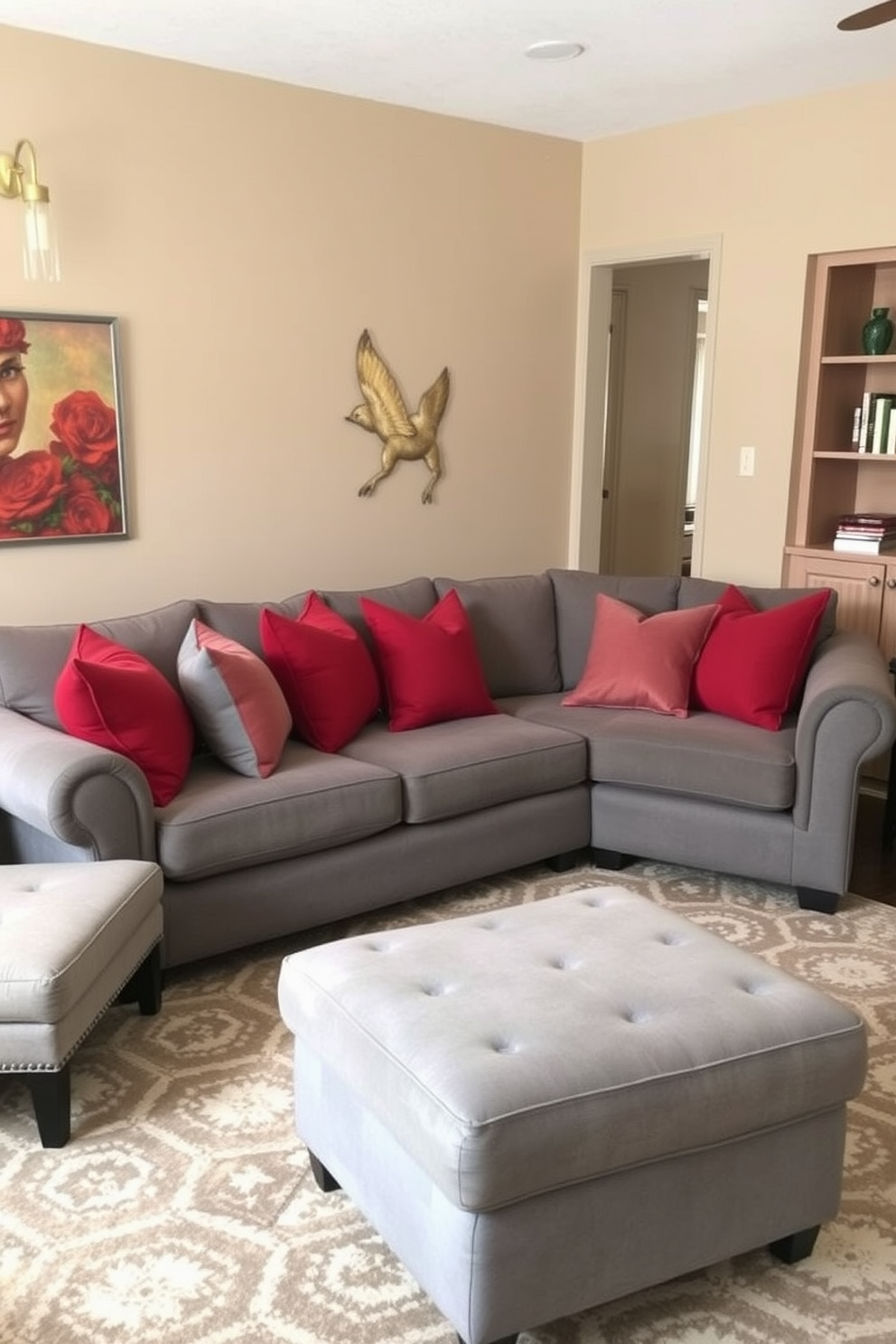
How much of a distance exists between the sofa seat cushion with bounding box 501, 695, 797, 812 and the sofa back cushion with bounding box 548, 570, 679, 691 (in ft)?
1.60

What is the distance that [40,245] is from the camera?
11.6 ft

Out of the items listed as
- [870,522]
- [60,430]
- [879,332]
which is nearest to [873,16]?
[879,332]

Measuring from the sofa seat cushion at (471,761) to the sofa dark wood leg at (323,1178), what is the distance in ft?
4.18

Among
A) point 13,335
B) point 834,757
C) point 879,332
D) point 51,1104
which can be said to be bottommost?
point 51,1104

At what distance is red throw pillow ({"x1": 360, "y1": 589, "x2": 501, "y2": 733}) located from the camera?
3811 mm

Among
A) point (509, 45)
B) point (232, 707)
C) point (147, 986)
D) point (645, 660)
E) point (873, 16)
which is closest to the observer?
point (873, 16)

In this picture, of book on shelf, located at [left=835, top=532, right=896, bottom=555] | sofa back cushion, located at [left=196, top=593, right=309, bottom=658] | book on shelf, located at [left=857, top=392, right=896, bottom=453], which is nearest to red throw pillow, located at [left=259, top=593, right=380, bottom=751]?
sofa back cushion, located at [left=196, top=593, right=309, bottom=658]

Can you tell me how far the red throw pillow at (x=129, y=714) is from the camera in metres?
2.98

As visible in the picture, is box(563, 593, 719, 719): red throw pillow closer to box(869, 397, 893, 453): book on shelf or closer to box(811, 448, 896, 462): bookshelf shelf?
box(811, 448, 896, 462): bookshelf shelf

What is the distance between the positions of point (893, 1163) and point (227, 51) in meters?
3.66

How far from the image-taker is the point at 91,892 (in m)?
2.57

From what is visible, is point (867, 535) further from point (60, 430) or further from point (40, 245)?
point (40, 245)

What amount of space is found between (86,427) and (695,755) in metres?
2.21

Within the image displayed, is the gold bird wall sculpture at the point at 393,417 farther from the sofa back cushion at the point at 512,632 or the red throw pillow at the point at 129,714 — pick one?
the red throw pillow at the point at 129,714
